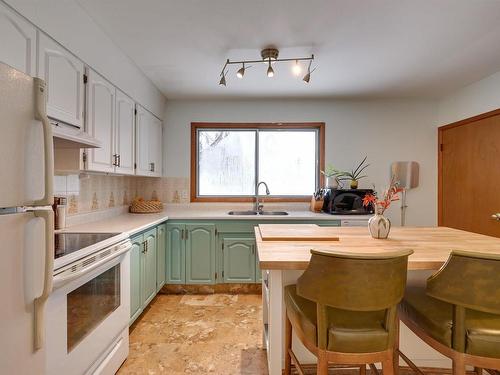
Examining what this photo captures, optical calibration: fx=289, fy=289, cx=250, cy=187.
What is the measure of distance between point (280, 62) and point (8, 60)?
1.94 m

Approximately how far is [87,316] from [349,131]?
3300 mm

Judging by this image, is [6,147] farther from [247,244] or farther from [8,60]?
[247,244]

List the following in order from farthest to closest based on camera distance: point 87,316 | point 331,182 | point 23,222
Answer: point 331,182 → point 87,316 → point 23,222

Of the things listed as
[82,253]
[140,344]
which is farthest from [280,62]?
[140,344]

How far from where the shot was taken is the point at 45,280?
3.46 ft

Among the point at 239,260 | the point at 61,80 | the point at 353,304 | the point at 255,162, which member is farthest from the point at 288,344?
the point at 255,162

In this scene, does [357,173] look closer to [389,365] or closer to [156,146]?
[156,146]

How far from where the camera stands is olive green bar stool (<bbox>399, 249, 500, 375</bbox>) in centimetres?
102

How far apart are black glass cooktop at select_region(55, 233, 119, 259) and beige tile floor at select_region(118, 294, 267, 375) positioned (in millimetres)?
873

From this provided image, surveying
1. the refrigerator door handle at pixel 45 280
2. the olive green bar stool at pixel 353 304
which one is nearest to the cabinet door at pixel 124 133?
the refrigerator door handle at pixel 45 280

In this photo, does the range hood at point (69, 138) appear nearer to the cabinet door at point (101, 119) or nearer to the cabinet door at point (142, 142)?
the cabinet door at point (101, 119)

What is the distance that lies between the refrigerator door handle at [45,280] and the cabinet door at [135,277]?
1.14m

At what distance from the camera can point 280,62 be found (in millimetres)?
2572

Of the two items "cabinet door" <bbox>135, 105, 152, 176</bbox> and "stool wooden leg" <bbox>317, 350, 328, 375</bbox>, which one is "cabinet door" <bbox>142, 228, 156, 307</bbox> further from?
"stool wooden leg" <bbox>317, 350, 328, 375</bbox>
